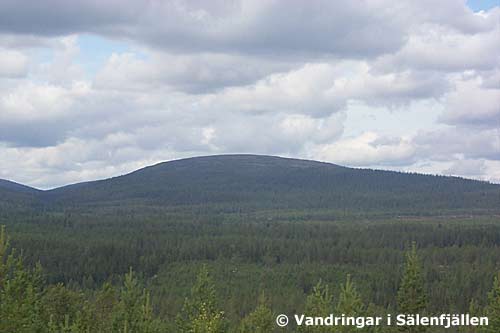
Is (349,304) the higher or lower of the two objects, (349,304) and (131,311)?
the higher

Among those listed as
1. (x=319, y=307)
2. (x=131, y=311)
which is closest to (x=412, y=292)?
(x=319, y=307)

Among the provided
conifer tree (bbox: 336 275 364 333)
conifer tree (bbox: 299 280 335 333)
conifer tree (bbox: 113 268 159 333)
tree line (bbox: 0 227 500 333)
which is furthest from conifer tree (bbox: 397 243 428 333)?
conifer tree (bbox: 113 268 159 333)

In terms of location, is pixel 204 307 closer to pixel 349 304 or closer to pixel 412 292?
pixel 349 304

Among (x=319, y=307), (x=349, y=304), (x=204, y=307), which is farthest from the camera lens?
(x=204, y=307)

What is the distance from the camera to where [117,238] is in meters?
195

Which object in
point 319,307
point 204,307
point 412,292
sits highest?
point 412,292

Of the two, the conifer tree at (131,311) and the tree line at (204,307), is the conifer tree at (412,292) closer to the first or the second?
the tree line at (204,307)

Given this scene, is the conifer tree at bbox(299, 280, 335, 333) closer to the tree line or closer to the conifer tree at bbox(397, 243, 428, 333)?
the tree line

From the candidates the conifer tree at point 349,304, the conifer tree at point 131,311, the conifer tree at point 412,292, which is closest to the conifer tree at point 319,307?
the conifer tree at point 349,304

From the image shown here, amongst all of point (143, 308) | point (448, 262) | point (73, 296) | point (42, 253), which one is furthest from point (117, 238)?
point (143, 308)

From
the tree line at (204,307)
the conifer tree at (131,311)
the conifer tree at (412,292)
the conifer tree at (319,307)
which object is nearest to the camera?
the conifer tree at (319,307)

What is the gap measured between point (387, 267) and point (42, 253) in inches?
3329

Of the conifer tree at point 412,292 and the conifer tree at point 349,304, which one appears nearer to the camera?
the conifer tree at point 349,304

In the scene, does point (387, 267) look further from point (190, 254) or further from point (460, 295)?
point (190, 254)
